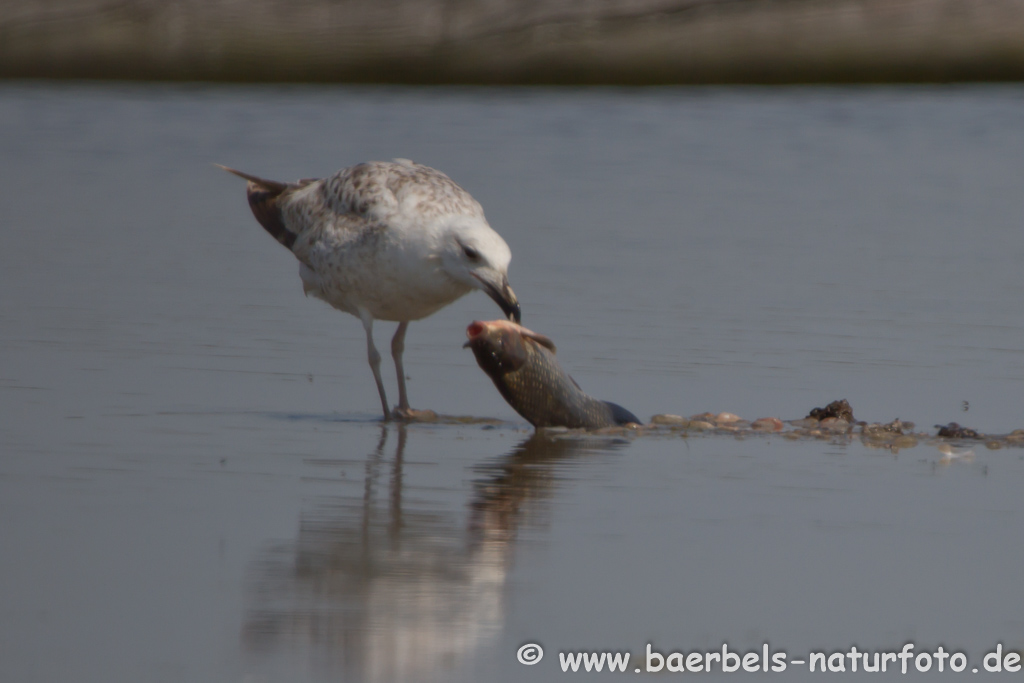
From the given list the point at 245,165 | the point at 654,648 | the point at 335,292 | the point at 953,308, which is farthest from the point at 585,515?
the point at 245,165

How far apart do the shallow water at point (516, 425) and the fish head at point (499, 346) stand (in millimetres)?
221

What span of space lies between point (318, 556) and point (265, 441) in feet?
5.54

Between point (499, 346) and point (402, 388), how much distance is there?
2.23 ft

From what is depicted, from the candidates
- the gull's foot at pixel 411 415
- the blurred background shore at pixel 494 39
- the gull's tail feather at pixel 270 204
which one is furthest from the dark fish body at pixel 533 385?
the blurred background shore at pixel 494 39

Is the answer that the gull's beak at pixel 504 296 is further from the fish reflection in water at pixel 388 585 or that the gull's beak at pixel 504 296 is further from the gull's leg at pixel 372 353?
the fish reflection in water at pixel 388 585

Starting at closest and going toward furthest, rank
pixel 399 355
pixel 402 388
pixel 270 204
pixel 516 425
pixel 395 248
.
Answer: pixel 516 425 → pixel 395 248 → pixel 402 388 → pixel 399 355 → pixel 270 204

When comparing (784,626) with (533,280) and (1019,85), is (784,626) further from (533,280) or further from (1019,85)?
(533,280)

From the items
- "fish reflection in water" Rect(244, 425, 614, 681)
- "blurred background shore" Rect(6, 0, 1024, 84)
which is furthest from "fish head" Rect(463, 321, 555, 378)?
"blurred background shore" Rect(6, 0, 1024, 84)

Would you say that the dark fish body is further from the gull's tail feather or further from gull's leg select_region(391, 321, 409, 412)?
the gull's tail feather

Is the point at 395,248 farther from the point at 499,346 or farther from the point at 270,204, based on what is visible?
the point at 270,204

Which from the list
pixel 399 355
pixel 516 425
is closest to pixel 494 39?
pixel 516 425

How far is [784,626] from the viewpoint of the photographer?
343 cm

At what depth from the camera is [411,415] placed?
20.5 feet

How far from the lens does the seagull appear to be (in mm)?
6367
